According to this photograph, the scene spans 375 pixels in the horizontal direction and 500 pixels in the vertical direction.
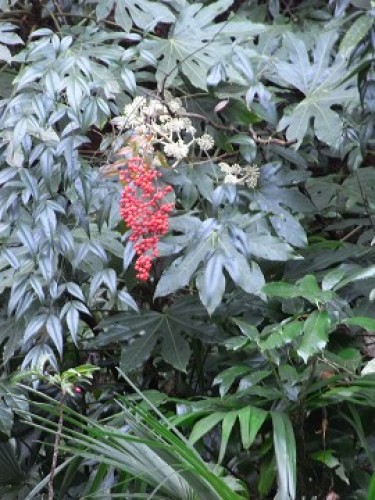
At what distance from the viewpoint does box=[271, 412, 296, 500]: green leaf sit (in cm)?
186

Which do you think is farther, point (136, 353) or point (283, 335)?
point (136, 353)

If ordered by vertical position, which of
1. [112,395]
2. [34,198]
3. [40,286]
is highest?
[34,198]

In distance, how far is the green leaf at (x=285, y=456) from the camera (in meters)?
1.86

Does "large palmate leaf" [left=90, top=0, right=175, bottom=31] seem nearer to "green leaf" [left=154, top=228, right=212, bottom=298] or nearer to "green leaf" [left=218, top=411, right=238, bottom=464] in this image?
"green leaf" [left=154, top=228, right=212, bottom=298]

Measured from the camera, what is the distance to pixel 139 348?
234cm

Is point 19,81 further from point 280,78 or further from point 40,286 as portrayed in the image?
point 280,78

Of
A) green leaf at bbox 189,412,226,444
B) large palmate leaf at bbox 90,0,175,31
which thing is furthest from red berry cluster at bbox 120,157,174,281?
large palmate leaf at bbox 90,0,175,31

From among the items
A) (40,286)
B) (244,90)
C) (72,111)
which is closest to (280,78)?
(244,90)

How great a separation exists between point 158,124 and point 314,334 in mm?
572

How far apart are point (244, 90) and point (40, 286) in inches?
25.5

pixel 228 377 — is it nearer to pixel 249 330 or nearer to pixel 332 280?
pixel 249 330

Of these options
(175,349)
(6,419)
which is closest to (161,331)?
(175,349)

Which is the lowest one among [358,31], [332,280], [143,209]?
[332,280]

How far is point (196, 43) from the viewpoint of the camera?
2.45 meters
